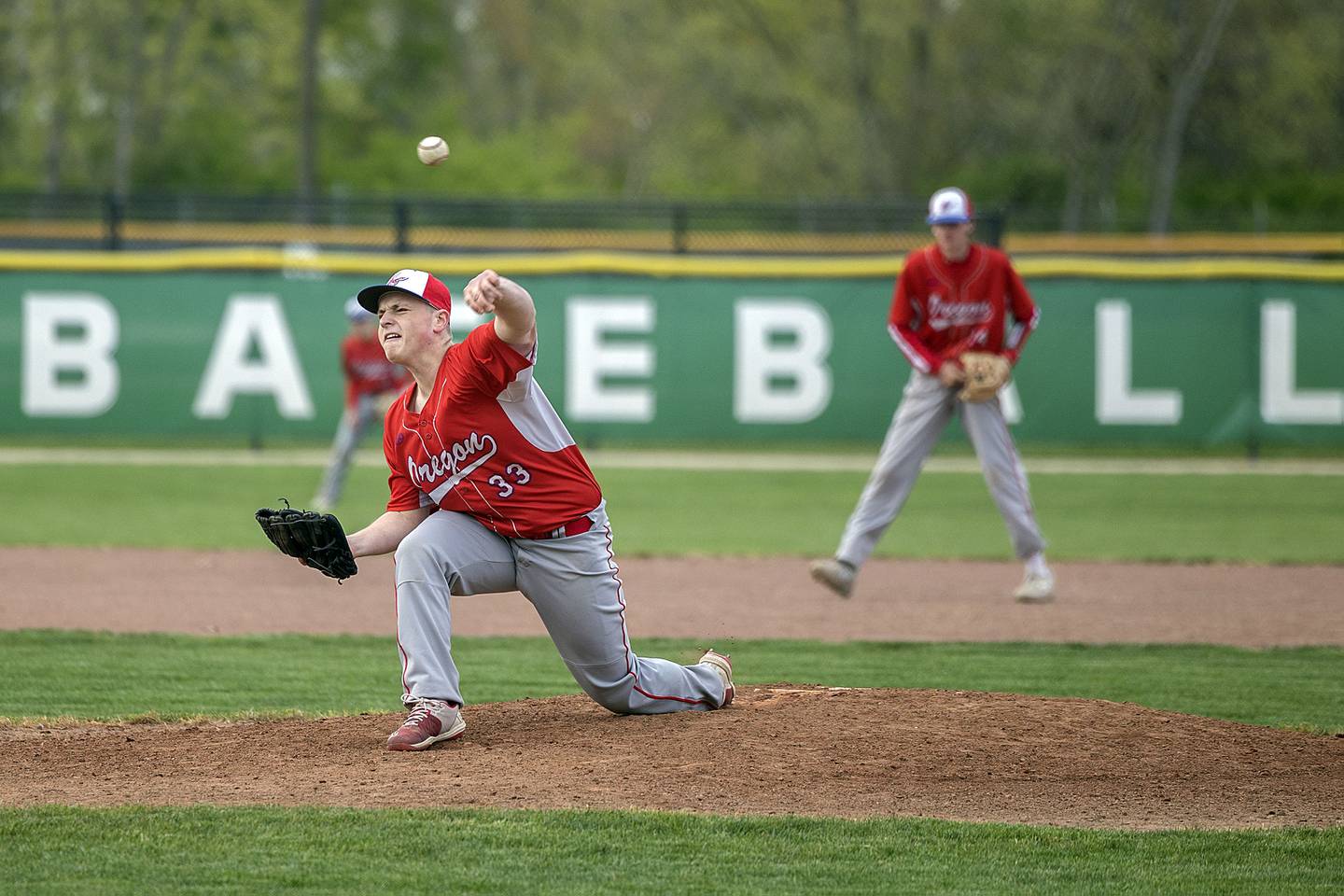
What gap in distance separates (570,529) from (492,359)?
63 cm

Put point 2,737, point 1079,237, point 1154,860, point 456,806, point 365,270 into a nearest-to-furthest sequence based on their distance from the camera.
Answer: point 1154,860
point 456,806
point 2,737
point 365,270
point 1079,237

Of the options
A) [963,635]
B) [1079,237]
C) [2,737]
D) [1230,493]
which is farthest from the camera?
[1079,237]

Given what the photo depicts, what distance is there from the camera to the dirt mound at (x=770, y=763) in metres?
4.45

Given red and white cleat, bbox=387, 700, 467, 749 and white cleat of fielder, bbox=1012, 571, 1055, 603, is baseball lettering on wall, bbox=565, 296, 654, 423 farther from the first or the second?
red and white cleat, bbox=387, 700, 467, 749

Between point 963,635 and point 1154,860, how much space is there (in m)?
3.73

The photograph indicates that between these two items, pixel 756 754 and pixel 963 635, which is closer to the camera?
pixel 756 754

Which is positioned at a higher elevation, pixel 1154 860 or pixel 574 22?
pixel 574 22

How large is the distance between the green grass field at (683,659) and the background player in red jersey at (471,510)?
30.3 inches

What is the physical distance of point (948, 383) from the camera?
840cm

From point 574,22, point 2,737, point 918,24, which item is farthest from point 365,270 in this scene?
point 574,22

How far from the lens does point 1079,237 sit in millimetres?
24438

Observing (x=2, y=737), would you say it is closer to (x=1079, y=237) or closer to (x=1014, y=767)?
(x=1014, y=767)

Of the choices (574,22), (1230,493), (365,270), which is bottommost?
(1230,493)

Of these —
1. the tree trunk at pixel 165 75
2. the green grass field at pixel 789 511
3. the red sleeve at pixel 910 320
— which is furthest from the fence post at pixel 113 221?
the tree trunk at pixel 165 75
